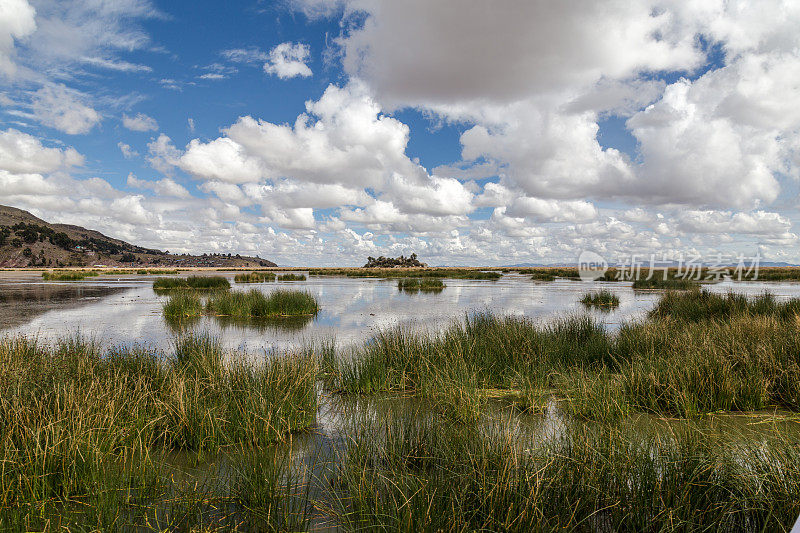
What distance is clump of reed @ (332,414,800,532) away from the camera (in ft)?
9.53

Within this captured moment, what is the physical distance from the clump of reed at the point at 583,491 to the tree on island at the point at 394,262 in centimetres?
11032

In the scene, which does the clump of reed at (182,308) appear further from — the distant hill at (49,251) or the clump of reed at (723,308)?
the distant hill at (49,251)

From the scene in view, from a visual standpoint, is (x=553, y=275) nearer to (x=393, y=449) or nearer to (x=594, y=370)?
(x=594, y=370)

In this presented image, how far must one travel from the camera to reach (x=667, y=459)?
361cm

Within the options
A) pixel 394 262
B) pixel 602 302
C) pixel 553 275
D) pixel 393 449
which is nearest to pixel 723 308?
pixel 602 302

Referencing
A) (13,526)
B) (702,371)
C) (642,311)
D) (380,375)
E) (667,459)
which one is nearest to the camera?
(13,526)

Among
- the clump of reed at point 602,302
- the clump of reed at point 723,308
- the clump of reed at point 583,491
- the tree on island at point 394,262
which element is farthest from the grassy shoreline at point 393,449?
the tree on island at point 394,262

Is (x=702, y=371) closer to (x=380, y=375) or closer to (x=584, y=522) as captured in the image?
(x=584, y=522)

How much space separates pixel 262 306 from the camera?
17.6m

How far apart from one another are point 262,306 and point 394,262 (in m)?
100

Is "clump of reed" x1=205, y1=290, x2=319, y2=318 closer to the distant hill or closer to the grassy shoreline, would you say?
the grassy shoreline

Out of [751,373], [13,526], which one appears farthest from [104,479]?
[751,373]

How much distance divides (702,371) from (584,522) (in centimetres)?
418

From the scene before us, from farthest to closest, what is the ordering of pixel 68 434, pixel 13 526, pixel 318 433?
pixel 318 433 → pixel 68 434 → pixel 13 526
